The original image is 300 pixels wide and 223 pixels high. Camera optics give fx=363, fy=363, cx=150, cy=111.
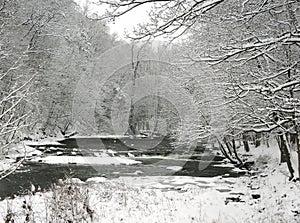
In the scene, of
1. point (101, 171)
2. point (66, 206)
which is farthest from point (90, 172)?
point (66, 206)

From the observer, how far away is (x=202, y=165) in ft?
68.6

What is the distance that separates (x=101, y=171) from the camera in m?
18.2

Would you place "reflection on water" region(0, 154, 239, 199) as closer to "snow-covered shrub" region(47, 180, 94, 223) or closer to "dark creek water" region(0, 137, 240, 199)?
"dark creek water" region(0, 137, 240, 199)

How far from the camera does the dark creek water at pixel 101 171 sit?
14.3 meters

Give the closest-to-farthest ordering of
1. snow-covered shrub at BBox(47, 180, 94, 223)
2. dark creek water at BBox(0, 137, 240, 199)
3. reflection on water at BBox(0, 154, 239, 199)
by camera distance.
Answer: snow-covered shrub at BBox(47, 180, 94, 223) → dark creek water at BBox(0, 137, 240, 199) → reflection on water at BBox(0, 154, 239, 199)

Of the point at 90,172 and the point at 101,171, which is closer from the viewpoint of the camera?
the point at 90,172

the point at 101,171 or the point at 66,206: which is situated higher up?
the point at 101,171

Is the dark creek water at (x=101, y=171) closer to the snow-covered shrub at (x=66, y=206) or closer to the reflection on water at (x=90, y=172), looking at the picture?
the reflection on water at (x=90, y=172)

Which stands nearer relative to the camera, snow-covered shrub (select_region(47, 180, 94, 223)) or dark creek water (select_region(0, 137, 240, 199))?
snow-covered shrub (select_region(47, 180, 94, 223))

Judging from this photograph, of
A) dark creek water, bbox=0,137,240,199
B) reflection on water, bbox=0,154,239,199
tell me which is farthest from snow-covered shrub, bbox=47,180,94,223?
reflection on water, bbox=0,154,239,199

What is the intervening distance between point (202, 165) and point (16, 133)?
17.8 meters

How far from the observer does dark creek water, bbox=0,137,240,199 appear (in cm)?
1430

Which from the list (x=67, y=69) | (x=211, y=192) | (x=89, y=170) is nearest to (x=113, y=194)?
(x=211, y=192)

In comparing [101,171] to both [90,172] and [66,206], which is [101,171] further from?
[66,206]
